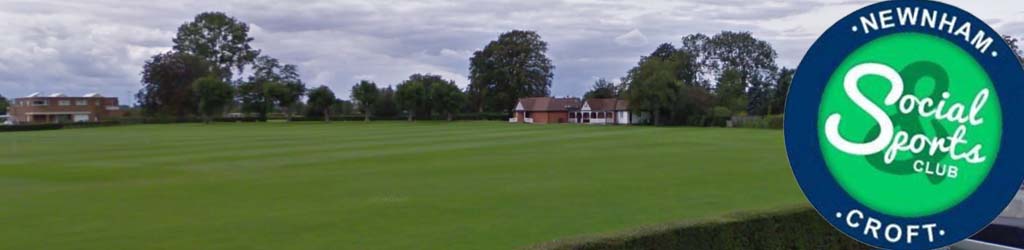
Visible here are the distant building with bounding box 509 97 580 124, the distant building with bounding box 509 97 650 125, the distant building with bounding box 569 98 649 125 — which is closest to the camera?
the distant building with bounding box 569 98 649 125

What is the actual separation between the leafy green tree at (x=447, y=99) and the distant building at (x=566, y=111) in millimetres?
9649

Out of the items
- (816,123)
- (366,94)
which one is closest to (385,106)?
(366,94)

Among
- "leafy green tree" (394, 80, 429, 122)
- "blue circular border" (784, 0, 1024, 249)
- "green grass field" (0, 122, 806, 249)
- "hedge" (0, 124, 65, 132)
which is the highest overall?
"leafy green tree" (394, 80, 429, 122)

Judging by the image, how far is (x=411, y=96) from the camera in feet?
408

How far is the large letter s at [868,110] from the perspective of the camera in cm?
239

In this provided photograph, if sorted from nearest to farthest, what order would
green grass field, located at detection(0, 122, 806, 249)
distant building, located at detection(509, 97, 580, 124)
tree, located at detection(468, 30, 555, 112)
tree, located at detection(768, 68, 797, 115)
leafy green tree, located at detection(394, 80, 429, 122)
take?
green grass field, located at detection(0, 122, 806, 249) → tree, located at detection(768, 68, 797, 115) → leafy green tree, located at detection(394, 80, 429, 122) → distant building, located at detection(509, 97, 580, 124) → tree, located at detection(468, 30, 555, 112)

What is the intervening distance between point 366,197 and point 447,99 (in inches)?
4132

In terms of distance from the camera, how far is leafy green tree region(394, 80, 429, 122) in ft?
409

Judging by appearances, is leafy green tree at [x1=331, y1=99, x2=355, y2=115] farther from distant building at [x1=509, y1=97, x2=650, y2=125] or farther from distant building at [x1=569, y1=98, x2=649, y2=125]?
distant building at [x1=569, y1=98, x2=649, y2=125]

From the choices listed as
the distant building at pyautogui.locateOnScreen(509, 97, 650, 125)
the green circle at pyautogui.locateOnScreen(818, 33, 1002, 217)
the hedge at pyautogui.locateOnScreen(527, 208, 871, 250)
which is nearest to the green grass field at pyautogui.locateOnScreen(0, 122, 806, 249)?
the hedge at pyautogui.locateOnScreen(527, 208, 871, 250)

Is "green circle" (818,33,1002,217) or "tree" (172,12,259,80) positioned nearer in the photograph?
"green circle" (818,33,1002,217)

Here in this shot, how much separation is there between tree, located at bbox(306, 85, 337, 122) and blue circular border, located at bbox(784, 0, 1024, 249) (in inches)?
5010

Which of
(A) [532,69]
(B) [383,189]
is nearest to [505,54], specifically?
(A) [532,69]

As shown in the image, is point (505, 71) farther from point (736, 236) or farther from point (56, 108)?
point (736, 236)
